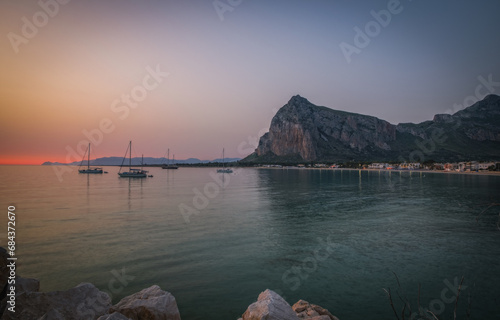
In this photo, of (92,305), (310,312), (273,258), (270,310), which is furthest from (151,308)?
(273,258)

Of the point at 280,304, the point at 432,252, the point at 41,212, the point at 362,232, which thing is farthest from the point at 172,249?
the point at 41,212

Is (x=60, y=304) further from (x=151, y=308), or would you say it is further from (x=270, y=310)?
(x=270, y=310)

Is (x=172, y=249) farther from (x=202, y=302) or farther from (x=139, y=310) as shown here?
(x=139, y=310)

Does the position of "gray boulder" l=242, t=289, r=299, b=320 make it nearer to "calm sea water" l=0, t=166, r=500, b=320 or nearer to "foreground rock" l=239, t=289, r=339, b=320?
"foreground rock" l=239, t=289, r=339, b=320

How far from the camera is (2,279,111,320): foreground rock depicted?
19.5 feet

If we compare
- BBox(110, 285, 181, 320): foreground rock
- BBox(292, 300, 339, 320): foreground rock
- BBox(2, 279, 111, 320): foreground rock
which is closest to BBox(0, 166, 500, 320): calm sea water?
BBox(292, 300, 339, 320): foreground rock

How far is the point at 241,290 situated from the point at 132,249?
8008mm

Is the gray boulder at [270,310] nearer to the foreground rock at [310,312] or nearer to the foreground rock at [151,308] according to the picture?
the foreground rock at [310,312]

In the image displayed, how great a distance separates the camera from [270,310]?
231 inches

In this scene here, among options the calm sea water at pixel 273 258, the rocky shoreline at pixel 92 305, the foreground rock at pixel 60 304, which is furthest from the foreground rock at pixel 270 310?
the foreground rock at pixel 60 304

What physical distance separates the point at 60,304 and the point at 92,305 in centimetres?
78

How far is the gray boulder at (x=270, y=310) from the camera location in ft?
19.0

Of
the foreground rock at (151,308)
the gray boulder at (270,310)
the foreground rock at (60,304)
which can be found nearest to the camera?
the gray boulder at (270,310)

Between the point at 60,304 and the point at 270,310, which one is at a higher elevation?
the point at 270,310
